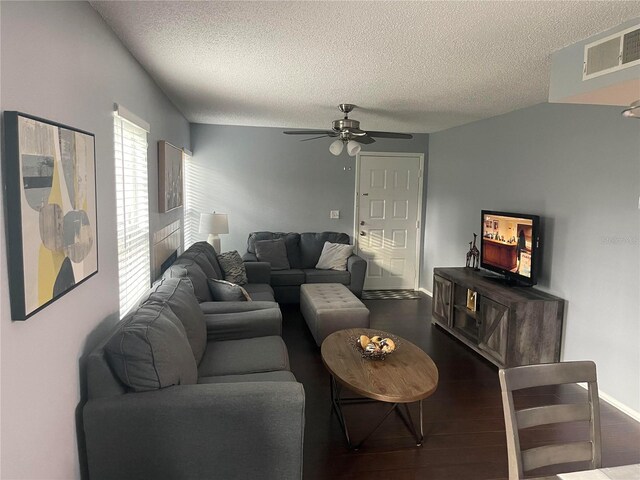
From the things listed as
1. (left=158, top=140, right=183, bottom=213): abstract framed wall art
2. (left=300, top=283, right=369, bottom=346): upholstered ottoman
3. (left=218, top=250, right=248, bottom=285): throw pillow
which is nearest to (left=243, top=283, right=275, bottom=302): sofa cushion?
(left=218, top=250, right=248, bottom=285): throw pillow

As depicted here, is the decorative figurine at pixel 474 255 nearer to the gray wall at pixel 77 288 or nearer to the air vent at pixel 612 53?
the air vent at pixel 612 53

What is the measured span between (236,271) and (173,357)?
271 centimetres

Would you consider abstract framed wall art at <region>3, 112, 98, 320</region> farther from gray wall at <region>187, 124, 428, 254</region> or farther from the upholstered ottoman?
gray wall at <region>187, 124, 428, 254</region>

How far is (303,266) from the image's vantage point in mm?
5828

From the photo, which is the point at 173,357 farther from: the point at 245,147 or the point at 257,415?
the point at 245,147

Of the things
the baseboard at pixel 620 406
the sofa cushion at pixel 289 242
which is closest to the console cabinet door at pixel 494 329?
the baseboard at pixel 620 406

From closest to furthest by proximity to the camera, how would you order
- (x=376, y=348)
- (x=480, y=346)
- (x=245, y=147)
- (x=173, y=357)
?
(x=173, y=357)
(x=376, y=348)
(x=480, y=346)
(x=245, y=147)

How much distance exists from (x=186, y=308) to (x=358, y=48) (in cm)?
187

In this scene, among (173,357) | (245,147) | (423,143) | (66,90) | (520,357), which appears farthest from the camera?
(423,143)

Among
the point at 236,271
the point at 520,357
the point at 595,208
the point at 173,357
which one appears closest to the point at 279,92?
the point at 236,271

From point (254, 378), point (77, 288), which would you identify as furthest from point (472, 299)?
point (77, 288)

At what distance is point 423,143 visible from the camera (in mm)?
6254

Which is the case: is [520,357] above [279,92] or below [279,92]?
below

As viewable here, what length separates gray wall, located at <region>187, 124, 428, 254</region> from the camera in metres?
5.77
